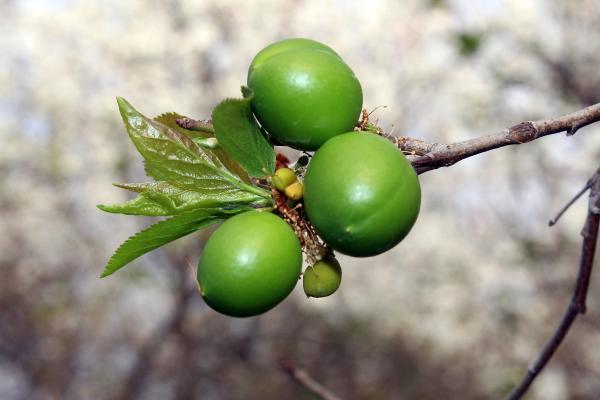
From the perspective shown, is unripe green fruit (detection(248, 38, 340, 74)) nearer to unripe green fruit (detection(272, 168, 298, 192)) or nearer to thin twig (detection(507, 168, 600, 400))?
unripe green fruit (detection(272, 168, 298, 192))

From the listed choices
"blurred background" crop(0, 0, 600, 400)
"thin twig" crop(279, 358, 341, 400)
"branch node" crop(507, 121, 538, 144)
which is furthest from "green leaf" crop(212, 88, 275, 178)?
"blurred background" crop(0, 0, 600, 400)

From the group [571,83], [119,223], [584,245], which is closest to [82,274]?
[119,223]

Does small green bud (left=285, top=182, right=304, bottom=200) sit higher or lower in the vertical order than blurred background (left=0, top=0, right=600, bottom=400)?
higher

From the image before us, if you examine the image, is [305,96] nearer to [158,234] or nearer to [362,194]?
[362,194]

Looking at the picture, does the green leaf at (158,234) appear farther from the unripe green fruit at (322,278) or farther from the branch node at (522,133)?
the branch node at (522,133)

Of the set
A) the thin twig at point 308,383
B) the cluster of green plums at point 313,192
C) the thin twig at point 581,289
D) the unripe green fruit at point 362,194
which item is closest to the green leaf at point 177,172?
the cluster of green plums at point 313,192

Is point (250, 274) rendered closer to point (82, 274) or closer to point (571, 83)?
point (571, 83)
